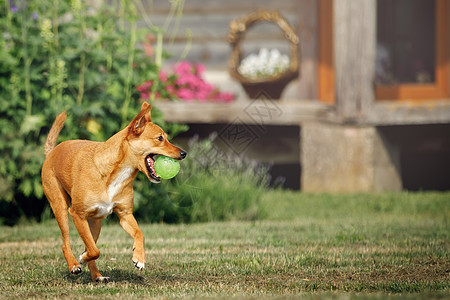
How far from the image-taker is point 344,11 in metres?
9.55

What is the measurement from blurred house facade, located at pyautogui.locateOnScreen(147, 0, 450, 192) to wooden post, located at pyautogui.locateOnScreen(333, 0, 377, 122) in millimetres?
12

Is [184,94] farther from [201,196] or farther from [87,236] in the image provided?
[87,236]

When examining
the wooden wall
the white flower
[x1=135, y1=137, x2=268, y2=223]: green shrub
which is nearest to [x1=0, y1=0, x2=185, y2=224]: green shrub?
[x1=135, y1=137, x2=268, y2=223]: green shrub

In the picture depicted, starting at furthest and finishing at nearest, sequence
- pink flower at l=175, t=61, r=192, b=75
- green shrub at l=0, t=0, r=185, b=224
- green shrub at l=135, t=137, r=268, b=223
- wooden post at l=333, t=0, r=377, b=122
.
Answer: pink flower at l=175, t=61, r=192, b=75 < wooden post at l=333, t=0, r=377, b=122 < green shrub at l=135, t=137, r=268, b=223 < green shrub at l=0, t=0, r=185, b=224

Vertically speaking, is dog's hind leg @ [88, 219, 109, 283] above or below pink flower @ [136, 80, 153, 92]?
below

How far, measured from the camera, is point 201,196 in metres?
Answer: 8.24

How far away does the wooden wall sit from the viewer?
483 inches

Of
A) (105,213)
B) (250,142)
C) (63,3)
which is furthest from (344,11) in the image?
(105,213)

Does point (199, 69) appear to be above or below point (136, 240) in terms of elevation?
above

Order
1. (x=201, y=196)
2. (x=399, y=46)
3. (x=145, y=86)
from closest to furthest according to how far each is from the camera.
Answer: (x=201, y=196) < (x=145, y=86) < (x=399, y=46)

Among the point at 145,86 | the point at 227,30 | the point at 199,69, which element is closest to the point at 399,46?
the point at 227,30

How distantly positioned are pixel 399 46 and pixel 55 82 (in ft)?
23.7

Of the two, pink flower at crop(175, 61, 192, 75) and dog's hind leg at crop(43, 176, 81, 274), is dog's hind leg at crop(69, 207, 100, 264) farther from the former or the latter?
pink flower at crop(175, 61, 192, 75)

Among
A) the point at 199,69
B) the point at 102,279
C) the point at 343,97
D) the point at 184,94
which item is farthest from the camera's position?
the point at 199,69
